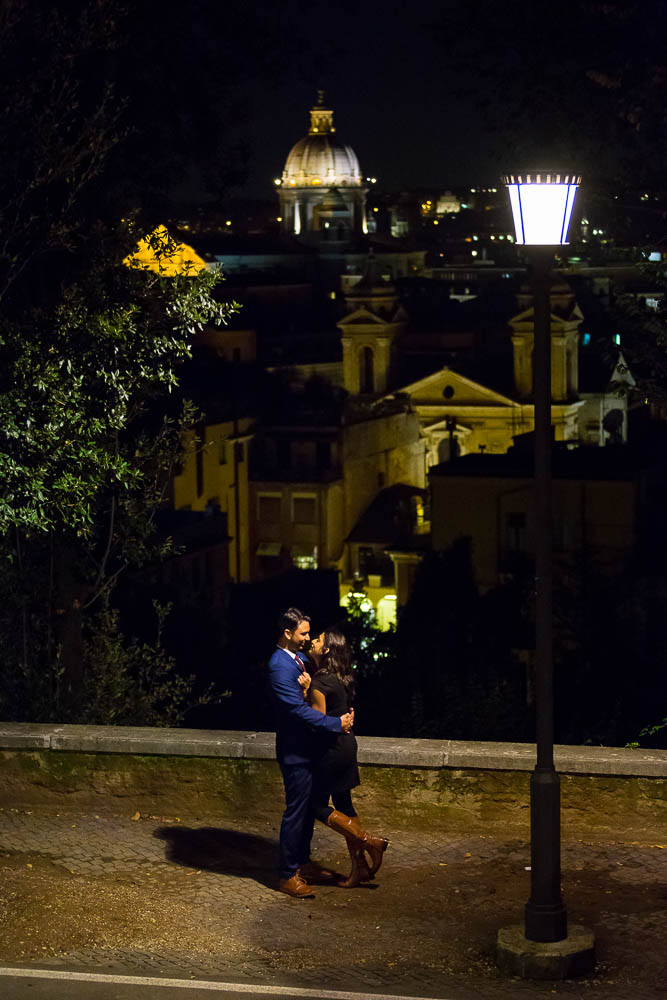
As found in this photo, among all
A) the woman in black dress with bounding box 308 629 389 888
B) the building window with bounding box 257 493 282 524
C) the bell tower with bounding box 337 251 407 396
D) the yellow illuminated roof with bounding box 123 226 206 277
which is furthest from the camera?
the bell tower with bounding box 337 251 407 396

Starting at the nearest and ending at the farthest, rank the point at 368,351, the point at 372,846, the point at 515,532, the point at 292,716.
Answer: the point at 292,716 → the point at 372,846 → the point at 515,532 → the point at 368,351

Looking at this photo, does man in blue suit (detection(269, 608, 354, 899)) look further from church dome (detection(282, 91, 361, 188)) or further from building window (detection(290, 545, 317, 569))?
church dome (detection(282, 91, 361, 188))

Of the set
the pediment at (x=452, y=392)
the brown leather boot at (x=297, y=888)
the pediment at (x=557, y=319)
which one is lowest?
the brown leather boot at (x=297, y=888)

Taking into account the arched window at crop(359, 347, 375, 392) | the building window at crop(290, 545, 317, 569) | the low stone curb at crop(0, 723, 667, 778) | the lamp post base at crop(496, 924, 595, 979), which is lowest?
the lamp post base at crop(496, 924, 595, 979)

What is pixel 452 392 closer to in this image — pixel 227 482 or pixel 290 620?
pixel 227 482

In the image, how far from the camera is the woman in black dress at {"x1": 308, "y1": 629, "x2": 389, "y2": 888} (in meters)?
7.98

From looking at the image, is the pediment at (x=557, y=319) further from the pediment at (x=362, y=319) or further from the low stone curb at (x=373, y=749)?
the low stone curb at (x=373, y=749)

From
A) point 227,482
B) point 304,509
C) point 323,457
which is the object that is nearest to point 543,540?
point 227,482

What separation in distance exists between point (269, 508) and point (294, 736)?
63476 millimetres

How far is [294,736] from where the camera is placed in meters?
8.02

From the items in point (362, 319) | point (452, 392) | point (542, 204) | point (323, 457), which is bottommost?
point (542, 204)

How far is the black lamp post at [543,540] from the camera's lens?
7.10 metres

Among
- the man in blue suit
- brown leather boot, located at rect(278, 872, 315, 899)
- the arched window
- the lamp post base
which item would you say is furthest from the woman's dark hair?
the arched window

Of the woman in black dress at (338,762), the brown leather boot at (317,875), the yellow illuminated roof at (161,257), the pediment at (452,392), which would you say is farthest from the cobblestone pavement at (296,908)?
the pediment at (452,392)
